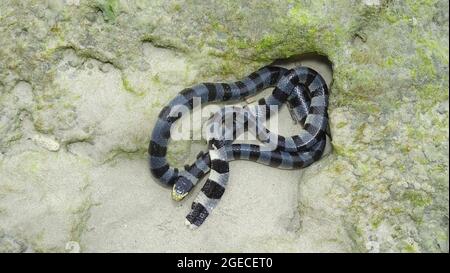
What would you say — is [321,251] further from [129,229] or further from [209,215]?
[129,229]

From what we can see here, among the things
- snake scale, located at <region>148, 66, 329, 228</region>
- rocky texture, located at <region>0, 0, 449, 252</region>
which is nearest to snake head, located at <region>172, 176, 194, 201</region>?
snake scale, located at <region>148, 66, 329, 228</region>

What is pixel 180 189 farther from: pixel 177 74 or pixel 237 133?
pixel 177 74

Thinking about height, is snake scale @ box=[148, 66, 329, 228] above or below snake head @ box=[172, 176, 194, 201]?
above

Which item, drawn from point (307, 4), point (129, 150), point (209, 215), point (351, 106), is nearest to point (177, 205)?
point (209, 215)

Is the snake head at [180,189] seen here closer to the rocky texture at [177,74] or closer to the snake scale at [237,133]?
the snake scale at [237,133]

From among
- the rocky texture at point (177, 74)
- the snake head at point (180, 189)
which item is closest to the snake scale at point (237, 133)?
the snake head at point (180, 189)

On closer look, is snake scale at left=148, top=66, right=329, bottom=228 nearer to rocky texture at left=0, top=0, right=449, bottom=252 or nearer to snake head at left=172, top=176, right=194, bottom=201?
snake head at left=172, top=176, right=194, bottom=201

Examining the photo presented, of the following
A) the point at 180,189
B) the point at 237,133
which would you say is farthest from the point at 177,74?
the point at 180,189
